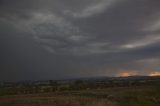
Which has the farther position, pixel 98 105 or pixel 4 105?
pixel 4 105

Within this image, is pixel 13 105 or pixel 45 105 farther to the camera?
pixel 13 105

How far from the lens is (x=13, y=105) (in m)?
43.8

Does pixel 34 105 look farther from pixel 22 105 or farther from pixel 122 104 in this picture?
pixel 122 104

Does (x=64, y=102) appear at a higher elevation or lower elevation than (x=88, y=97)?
lower

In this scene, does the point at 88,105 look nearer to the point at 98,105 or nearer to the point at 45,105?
the point at 98,105

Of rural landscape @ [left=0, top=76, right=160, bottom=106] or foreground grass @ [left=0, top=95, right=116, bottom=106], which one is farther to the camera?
rural landscape @ [left=0, top=76, right=160, bottom=106]

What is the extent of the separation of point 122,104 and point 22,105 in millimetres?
16307

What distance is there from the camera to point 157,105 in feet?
136

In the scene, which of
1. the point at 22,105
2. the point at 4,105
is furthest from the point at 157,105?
the point at 4,105

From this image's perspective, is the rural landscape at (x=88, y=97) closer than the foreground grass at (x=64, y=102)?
No

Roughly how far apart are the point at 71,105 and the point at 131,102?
10.1 metres

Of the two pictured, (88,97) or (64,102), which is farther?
(88,97)

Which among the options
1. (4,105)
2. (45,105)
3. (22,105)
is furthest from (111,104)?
(4,105)

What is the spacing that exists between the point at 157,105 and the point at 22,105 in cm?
2176
